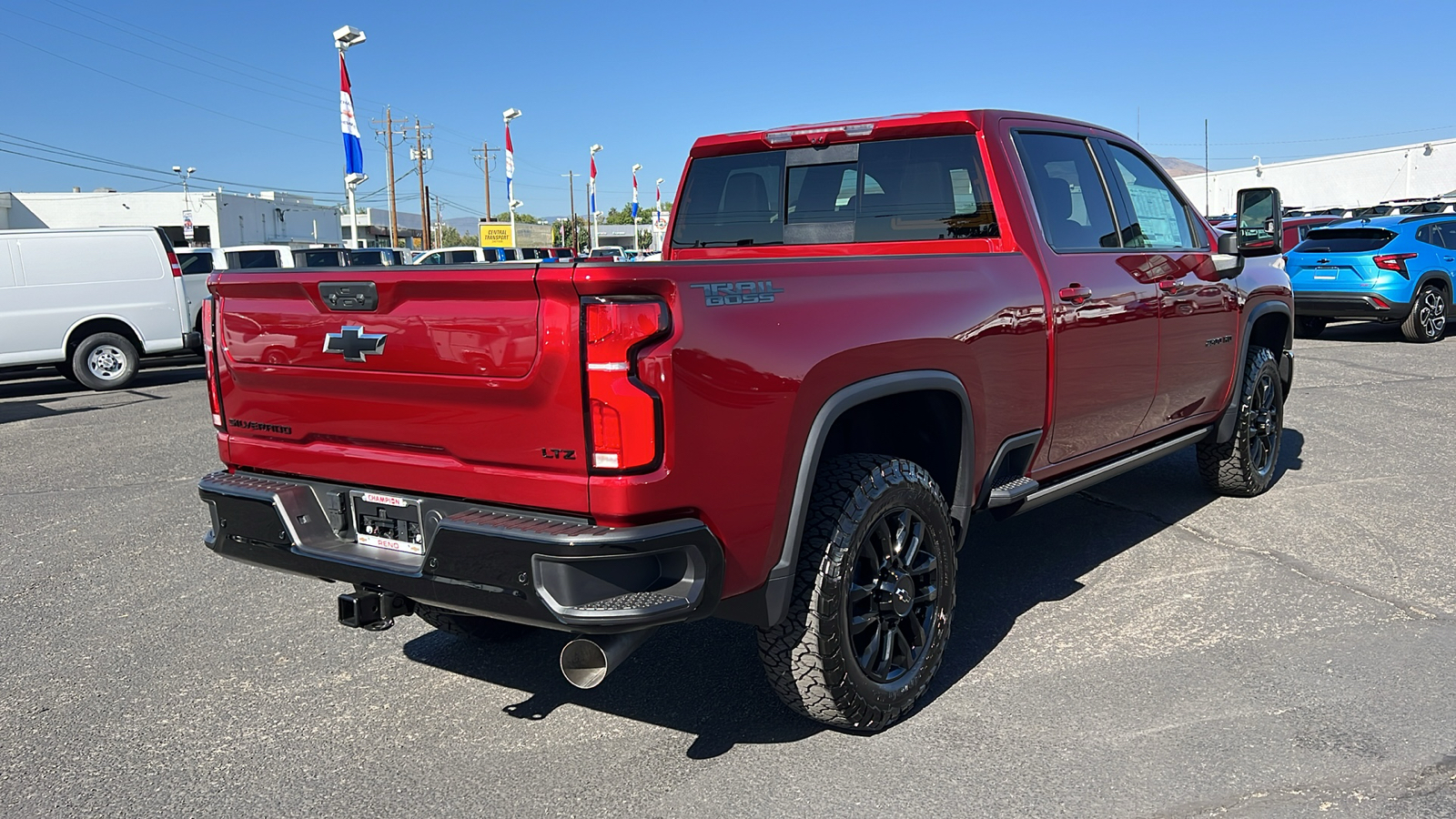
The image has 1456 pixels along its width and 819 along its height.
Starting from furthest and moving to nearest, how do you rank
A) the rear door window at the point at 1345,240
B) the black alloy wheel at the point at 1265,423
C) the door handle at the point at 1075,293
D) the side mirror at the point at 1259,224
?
the rear door window at the point at 1345,240 → the black alloy wheel at the point at 1265,423 → the side mirror at the point at 1259,224 → the door handle at the point at 1075,293

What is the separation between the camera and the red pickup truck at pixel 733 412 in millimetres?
2775

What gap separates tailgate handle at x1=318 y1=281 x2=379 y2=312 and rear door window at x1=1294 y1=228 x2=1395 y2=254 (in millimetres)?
14639

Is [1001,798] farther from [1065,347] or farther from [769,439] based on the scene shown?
[1065,347]

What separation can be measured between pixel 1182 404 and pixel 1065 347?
146 cm

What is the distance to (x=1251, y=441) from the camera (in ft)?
21.1

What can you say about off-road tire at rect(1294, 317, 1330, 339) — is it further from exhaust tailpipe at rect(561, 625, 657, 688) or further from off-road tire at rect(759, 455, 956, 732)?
exhaust tailpipe at rect(561, 625, 657, 688)

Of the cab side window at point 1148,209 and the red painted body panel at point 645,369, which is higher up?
the cab side window at point 1148,209

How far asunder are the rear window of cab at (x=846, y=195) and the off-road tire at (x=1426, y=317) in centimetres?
1304

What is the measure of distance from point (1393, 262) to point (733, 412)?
14636mm

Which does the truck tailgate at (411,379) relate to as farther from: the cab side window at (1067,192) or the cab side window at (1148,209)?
the cab side window at (1148,209)

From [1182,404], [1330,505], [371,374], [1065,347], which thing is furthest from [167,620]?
[1330,505]

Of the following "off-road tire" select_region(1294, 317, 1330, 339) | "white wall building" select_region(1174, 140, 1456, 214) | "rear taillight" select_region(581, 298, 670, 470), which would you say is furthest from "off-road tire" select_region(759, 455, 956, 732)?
"white wall building" select_region(1174, 140, 1456, 214)

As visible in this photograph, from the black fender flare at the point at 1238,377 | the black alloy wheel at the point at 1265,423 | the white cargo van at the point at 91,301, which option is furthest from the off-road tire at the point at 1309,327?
the white cargo van at the point at 91,301

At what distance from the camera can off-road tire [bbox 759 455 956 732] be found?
10.7ft
